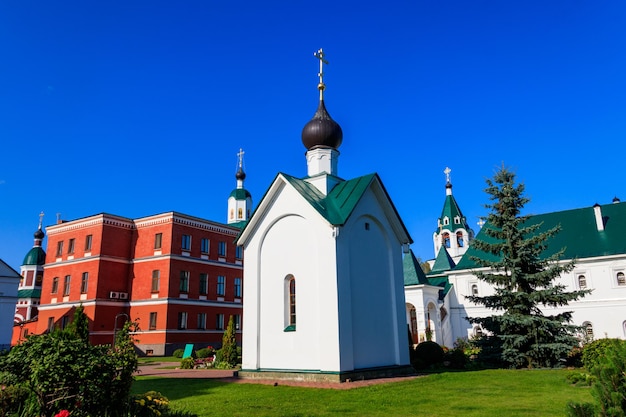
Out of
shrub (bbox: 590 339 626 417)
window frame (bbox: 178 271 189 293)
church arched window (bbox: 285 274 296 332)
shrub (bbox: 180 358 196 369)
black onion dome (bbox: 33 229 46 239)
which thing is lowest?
shrub (bbox: 180 358 196 369)

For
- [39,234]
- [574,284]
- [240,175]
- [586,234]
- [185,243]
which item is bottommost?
[574,284]

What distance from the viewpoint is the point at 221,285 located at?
40531mm

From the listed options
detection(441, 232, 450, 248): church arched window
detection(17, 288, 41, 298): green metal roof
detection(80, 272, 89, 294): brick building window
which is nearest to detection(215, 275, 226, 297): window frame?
detection(80, 272, 89, 294): brick building window

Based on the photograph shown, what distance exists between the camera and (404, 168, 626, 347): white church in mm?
32594

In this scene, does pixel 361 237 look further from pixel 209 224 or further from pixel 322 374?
pixel 209 224

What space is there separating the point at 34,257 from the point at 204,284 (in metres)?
34.0

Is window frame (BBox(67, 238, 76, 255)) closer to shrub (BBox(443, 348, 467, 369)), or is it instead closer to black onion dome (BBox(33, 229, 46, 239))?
black onion dome (BBox(33, 229, 46, 239))

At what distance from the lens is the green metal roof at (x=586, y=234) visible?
33812mm

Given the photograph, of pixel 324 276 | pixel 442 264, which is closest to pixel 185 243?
pixel 442 264

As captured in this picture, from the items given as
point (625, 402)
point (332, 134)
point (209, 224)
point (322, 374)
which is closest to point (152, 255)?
point (209, 224)

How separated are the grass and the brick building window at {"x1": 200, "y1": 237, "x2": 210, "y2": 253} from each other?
76.9 ft

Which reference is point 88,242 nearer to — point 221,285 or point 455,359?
point 221,285

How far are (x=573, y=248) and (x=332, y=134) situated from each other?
26.3 m

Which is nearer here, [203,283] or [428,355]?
[428,355]
